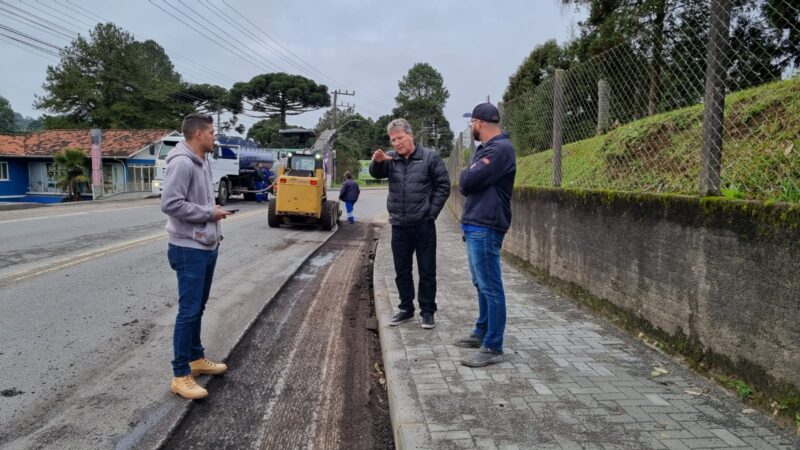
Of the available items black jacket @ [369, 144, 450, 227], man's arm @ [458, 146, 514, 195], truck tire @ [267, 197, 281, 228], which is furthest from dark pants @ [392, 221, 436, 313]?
truck tire @ [267, 197, 281, 228]

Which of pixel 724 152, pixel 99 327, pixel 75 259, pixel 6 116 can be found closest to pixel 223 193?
pixel 75 259

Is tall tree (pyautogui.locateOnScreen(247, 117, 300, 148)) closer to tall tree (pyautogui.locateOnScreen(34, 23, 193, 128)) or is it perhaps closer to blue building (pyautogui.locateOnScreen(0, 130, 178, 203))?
tall tree (pyautogui.locateOnScreen(34, 23, 193, 128))

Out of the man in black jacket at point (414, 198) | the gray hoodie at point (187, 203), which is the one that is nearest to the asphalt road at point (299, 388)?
the man in black jacket at point (414, 198)

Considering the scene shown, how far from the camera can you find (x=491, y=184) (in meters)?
3.84

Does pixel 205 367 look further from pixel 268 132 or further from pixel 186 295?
pixel 268 132

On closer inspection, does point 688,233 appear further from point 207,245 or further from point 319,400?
point 207,245

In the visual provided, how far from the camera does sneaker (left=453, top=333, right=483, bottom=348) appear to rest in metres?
4.23

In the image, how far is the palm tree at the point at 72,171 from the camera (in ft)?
108

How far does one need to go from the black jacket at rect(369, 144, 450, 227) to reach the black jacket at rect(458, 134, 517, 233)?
2.74 feet

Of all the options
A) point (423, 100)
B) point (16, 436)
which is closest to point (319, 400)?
point (16, 436)

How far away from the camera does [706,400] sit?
317cm

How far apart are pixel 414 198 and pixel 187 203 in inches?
78.1

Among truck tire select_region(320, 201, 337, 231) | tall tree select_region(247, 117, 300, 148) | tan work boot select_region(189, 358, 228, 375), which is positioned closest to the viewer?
tan work boot select_region(189, 358, 228, 375)

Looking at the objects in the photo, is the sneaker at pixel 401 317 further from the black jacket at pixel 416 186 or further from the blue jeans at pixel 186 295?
the blue jeans at pixel 186 295
